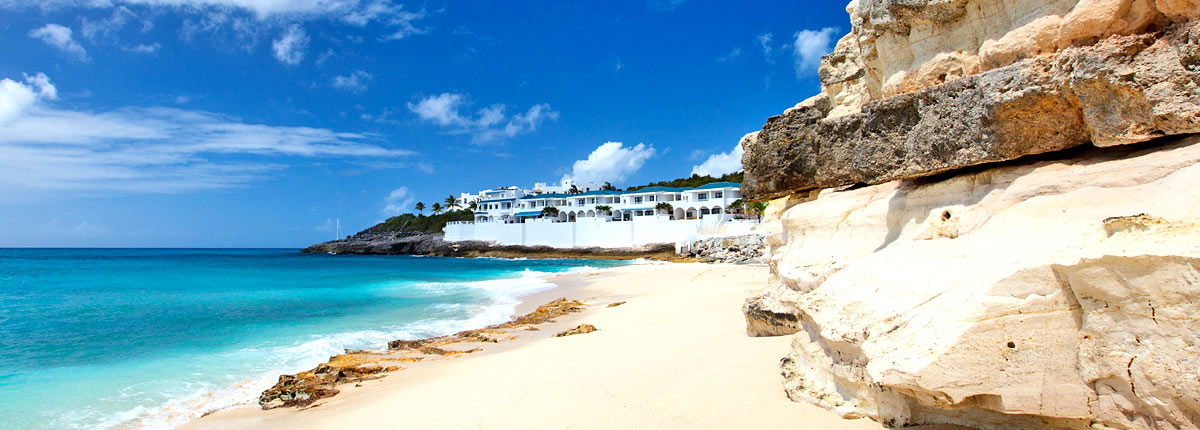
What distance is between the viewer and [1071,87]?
10.5 feet

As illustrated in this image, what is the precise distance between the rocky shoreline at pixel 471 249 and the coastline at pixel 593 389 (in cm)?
4310

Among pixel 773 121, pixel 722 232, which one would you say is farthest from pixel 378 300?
pixel 722 232

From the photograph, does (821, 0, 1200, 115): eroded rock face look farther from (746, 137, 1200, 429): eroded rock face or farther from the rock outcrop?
the rock outcrop

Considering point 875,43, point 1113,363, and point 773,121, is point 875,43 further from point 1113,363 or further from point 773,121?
point 1113,363

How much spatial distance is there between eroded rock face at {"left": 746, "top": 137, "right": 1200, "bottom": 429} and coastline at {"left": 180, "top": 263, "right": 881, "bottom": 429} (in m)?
0.69

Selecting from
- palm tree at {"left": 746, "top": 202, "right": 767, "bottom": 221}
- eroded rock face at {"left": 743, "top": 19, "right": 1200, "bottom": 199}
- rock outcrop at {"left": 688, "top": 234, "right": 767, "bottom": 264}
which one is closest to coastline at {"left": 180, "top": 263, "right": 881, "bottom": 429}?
eroded rock face at {"left": 743, "top": 19, "right": 1200, "bottom": 199}

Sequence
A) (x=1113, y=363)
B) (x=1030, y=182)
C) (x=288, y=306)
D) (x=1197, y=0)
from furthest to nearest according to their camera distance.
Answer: (x=288, y=306)
(x=1030, y=182)
(x=1197, y=0)
(x=1113, y=363)

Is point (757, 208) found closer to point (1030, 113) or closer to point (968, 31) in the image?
point (968, 31)

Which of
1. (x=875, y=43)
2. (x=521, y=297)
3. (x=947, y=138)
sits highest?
(x=875, y=43)

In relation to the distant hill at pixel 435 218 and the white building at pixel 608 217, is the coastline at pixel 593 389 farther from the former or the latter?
the distant hill at pixel 435 218

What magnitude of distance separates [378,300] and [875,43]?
2062 cm

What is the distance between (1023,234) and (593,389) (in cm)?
411

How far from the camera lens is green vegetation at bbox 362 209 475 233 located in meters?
115

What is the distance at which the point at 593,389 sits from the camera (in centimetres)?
602
